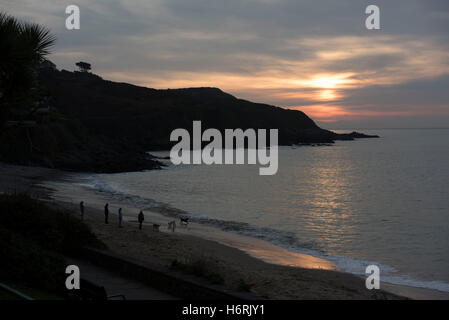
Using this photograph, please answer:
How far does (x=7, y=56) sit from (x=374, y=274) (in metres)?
14.7

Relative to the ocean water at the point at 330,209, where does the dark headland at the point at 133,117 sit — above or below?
above

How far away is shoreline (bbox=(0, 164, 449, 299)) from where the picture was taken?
1341 cm

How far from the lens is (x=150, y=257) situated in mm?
14930

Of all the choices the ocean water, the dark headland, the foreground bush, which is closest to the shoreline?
the ocean water

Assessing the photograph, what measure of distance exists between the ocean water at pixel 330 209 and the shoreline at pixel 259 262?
1430 mm

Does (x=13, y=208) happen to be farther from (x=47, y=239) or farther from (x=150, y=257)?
(x=150, y=257)

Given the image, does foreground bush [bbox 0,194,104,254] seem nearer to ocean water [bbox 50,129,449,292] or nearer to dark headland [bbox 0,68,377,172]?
ocean water [bbox 50,129,449,292]

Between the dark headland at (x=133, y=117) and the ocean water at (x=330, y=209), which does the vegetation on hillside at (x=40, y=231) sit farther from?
the dark headland at (x=133, y=117)

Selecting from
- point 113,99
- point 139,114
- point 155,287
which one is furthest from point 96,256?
point 113,99

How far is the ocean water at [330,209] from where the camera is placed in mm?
A: 21094

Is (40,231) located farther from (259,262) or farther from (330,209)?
(330,209)

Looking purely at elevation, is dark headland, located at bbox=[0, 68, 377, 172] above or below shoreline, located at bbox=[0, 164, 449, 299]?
above

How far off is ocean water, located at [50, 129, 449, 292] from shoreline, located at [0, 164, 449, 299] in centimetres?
143

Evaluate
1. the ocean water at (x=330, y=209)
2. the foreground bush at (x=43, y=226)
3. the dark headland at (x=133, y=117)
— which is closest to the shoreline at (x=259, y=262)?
the ocean water at (x=330, y=209)
